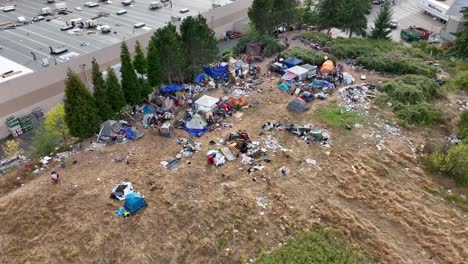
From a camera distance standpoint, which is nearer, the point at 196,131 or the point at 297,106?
the point at 196,131

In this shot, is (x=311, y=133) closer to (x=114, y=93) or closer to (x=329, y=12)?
(x=114, y=93)

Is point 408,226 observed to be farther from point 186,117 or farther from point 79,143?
point 79,143

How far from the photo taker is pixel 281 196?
61.0 feet

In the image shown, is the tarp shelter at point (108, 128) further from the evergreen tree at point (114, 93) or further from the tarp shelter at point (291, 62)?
the tarp shelter at point (291, 62)

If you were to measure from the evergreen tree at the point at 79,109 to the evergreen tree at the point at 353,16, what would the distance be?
93.4ft

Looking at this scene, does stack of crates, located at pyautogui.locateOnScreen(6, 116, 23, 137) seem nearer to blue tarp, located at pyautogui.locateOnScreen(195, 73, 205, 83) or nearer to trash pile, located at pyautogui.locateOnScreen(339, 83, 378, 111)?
blue tarp, located at pyautogui.locateOnScreen(195, 73, 205, 83)

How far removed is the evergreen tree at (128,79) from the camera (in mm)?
24516

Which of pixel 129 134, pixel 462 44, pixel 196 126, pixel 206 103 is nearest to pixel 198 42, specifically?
pixel 206 103

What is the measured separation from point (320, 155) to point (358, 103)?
7.28m

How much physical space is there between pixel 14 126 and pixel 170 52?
13173 mm

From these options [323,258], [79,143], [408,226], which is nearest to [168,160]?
[79,143]

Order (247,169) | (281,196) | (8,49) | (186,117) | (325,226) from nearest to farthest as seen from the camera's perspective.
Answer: (325,226) < (281,196) < (247,169) < (186,117) < (8,49)

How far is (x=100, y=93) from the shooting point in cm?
2305

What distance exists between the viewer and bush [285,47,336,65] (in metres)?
32.4
